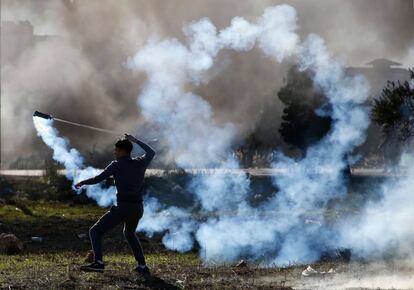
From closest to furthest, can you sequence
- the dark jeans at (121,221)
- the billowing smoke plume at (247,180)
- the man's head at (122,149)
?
the dark jeans at (121,221), the man's head at (122,149), the billowing smoke plume at (247,180)

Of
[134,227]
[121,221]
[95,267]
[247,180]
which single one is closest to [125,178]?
[121,221]

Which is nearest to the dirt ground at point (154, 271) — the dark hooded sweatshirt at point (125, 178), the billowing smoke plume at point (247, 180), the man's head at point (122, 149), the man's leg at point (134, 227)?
the man's leg at point (134, 227)

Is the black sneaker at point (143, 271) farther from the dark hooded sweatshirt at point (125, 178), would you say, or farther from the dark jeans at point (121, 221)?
the dark hooded sweatshirt at point (125, 178)

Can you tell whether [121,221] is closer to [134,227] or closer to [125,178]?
[134,227]

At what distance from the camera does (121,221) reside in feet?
36.3

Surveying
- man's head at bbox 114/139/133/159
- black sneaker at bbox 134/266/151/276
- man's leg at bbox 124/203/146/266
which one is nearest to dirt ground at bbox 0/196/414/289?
black sneaker at bbox 134/266/151/276

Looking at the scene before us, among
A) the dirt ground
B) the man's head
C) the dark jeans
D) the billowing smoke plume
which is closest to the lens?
the dirt ground

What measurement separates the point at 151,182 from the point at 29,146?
1690 centimetres

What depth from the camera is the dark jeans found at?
36.1ft

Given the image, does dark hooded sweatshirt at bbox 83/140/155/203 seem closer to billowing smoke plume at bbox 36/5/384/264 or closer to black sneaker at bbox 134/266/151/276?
black sneaker at bbox 134/266/151/276

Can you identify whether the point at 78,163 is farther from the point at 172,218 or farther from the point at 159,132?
the point at 159,132

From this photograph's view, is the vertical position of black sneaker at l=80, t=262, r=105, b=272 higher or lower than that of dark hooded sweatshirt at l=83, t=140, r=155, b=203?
lower

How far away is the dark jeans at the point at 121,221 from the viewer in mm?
11000

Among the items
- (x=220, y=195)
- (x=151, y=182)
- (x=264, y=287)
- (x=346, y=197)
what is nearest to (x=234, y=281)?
(x=264, y=287)
